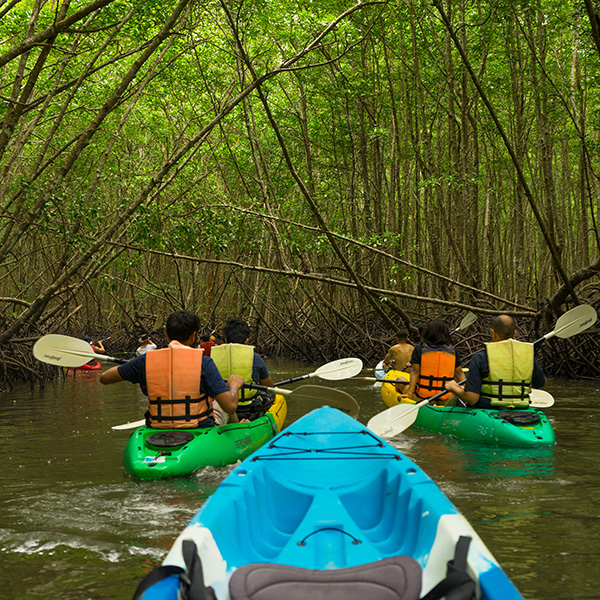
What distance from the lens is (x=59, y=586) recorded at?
2.60 m

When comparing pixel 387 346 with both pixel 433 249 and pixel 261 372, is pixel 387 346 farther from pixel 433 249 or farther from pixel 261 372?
pixel 261 372

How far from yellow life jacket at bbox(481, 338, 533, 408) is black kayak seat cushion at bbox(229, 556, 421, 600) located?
308cm

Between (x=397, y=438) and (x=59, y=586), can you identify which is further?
(x=397, y=438)

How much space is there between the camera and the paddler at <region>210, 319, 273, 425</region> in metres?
5.19

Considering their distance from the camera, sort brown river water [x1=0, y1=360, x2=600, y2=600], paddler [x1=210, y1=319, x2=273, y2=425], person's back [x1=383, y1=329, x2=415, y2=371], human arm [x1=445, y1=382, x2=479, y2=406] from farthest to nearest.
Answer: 1. person's back [x1=383, y1=329, x2=415, y2=371]
2. human arm [x1=445, y1=382, x2=479, y2=406]
3. paddler [x1=210, y1=319, x2=273, y2=425]
4. brown river water [x1=0, y1=360, x2=600, y2=600]

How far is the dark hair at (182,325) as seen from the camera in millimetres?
4262

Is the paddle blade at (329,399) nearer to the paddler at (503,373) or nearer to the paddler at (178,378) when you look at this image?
the paddler at (503,373)

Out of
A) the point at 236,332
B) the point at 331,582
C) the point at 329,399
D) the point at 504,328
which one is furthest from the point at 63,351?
the point at 331,582

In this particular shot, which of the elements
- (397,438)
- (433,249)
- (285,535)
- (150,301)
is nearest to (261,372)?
(397,438)

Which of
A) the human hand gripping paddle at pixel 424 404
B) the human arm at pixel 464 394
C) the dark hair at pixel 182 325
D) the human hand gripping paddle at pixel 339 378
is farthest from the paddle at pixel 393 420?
the dark hair at pixel 182 325

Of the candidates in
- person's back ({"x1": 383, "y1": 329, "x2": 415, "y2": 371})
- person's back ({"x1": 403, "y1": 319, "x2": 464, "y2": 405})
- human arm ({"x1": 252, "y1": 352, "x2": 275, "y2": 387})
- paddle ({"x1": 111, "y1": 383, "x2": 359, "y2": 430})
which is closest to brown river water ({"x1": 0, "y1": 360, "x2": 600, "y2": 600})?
person's back ({"x1": 403, "y1": 319, "x2": 464, "y2": 405})

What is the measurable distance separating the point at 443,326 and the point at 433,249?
566cm

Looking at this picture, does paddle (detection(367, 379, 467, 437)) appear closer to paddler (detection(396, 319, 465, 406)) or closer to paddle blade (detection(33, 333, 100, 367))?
paddler (detection(396, 319, 465, 406))

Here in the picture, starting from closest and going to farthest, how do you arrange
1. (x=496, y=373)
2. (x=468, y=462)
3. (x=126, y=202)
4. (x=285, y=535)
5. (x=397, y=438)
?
(x=285, y=535), (x=468, y=462), (x=496, y=373), (x=397, y=438), (x=126, y=202)
